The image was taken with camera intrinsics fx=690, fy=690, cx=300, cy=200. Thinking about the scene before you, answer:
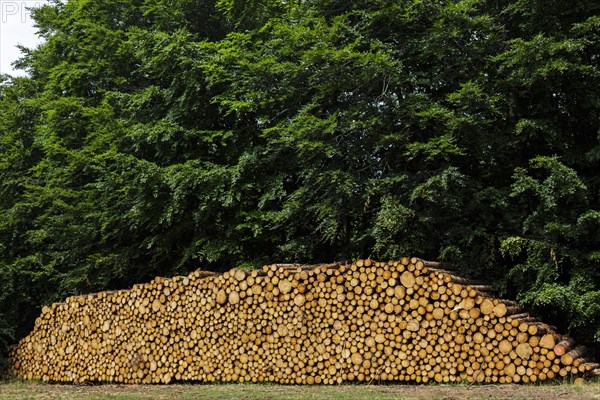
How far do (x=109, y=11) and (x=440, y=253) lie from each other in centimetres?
1189

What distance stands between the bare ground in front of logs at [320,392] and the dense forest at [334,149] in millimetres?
1892

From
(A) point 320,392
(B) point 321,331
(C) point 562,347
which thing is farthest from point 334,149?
(C) point 562,347

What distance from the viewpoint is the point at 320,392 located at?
9938 millimetres

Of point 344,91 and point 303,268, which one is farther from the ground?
point 344,91

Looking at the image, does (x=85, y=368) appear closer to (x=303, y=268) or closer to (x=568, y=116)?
(x=303, y=268)

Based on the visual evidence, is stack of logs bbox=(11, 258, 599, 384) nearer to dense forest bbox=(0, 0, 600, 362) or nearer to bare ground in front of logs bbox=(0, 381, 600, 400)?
bare ground in front of logs bbox=(0, 381, 600, 400)

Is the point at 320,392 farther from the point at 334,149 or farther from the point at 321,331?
the point at 334,149

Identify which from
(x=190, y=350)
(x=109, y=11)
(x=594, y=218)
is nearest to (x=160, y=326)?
(x=190, y=350)

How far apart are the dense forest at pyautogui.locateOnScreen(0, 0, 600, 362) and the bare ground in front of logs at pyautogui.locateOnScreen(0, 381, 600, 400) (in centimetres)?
189

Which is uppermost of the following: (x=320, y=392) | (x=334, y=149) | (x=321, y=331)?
(x=334, y=149)

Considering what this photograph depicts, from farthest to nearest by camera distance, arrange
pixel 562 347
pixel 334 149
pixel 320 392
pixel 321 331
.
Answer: pixel 334 149
pixel 321 331
pixel 320 392
pixel 562 347

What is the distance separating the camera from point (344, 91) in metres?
13.1

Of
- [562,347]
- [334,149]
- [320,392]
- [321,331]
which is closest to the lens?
[562,347]

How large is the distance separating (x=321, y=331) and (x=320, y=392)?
1326 millimetres
